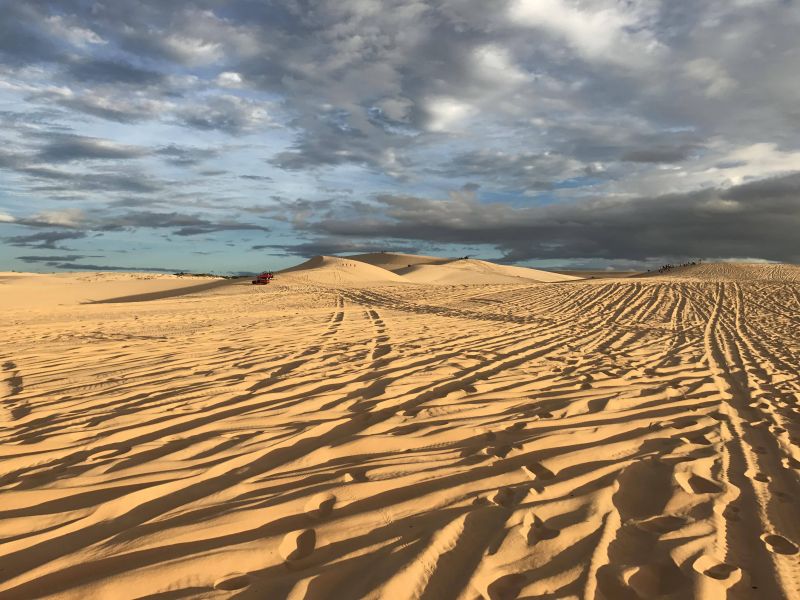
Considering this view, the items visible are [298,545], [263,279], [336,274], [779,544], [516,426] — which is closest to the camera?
[298,545]

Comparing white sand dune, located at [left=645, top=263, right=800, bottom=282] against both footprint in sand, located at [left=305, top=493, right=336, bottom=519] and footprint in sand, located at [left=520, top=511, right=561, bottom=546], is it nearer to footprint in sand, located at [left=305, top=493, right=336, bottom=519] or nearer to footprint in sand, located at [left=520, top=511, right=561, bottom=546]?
footprint in sand, located at [left=520, top=511, right=561, bottom=546]

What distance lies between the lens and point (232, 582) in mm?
2104

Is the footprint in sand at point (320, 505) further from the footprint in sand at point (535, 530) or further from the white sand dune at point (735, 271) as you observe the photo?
the white sand dune at point (735, 271)

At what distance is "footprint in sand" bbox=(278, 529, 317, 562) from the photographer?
2.30 metres

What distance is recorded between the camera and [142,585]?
2.05 metres

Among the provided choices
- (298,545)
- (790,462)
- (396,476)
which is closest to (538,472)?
(396,476)

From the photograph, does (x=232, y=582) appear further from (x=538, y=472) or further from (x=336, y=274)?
(x=336, y=274)

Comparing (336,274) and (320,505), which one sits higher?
(320,505)

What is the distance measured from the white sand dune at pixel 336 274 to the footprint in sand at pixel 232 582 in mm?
30191

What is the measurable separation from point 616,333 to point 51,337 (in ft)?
34.8

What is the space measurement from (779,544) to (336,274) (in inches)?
1459

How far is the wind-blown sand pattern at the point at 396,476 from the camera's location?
2.18 m

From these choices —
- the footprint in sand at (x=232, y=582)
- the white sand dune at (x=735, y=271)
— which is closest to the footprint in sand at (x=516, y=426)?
the footprint in sand at (x=232, y=582)

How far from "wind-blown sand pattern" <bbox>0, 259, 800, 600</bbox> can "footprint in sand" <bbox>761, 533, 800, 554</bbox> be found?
0.01 meters
